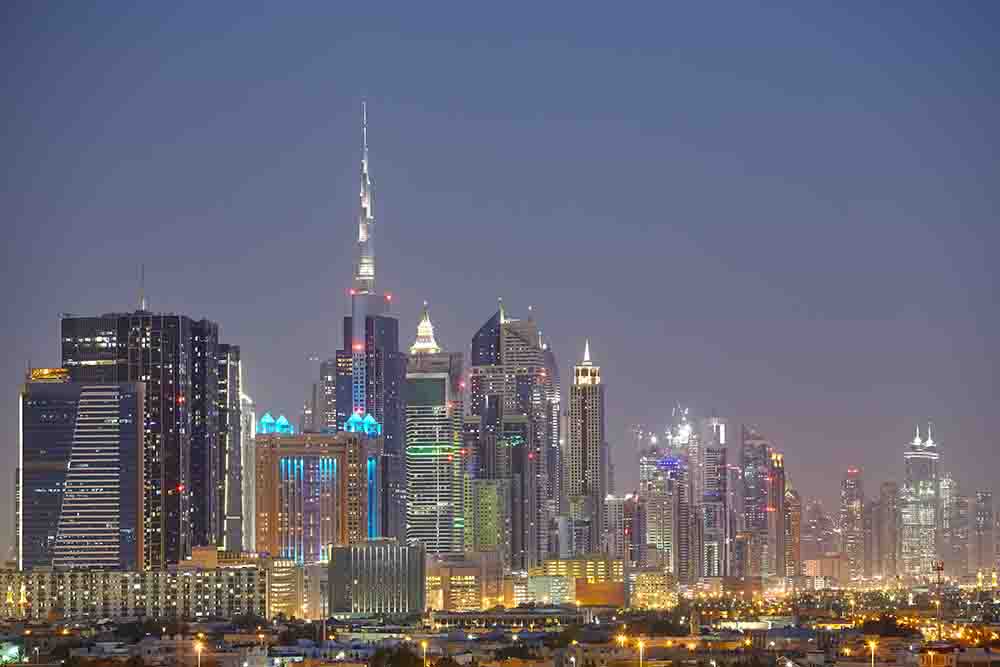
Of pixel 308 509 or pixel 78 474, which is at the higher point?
pixel 78 474

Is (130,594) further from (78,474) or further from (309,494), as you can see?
(309,494)

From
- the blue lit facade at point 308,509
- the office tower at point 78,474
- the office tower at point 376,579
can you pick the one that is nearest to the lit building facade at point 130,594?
the office tower at point 78,474

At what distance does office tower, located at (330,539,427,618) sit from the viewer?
5723 inches

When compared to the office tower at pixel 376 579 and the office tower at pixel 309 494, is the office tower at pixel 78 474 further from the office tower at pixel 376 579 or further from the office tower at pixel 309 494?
the office tower at pixel 309 494

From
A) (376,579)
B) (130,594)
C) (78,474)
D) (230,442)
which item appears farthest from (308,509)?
(78,474)

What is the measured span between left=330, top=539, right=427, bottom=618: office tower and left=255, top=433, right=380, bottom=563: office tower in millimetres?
5186

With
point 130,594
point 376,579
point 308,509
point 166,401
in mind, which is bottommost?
point 130,594

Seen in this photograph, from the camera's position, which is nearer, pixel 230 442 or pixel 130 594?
pixel 130 594

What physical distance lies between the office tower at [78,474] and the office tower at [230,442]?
8991mm

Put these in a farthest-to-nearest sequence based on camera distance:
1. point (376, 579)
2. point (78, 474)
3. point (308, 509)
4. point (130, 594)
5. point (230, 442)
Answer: point (308, 509), point (376, 579), point (230, 442), point (130, 594), point (78, 474)

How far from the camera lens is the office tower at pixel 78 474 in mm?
125875

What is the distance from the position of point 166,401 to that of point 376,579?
2095 cm

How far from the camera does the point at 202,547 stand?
132125mm

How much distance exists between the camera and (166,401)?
13225 centimetres
